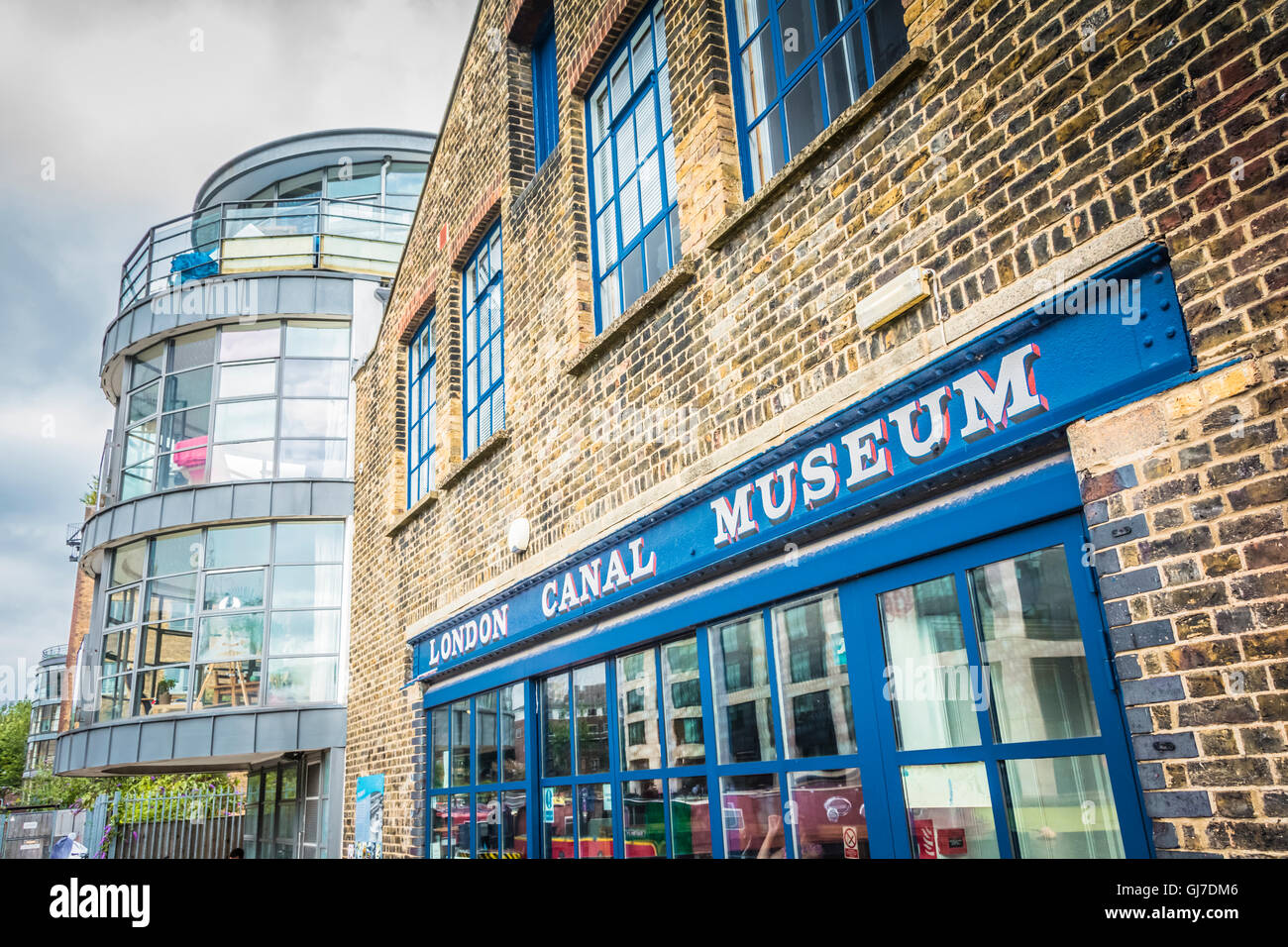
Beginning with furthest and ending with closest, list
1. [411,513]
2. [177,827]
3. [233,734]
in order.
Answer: [177,827] < [233,734] < [411,513]

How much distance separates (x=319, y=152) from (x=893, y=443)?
59.6 ft

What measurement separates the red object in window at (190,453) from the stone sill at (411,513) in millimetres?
6319

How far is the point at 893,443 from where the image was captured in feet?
13.7

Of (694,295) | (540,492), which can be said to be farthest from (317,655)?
(694,295)

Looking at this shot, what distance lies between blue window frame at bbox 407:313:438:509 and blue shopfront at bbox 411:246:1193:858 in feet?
14.3

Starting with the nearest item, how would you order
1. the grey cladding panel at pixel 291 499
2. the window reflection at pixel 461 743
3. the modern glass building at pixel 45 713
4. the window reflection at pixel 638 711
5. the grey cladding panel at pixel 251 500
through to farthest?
1. the window reflection at pixel 638 711
2. the window reflection at pixel 461 743
3. the grey cladding panel at pixel 291 499
4. the grey cladding panel at pixel 251 500
5. the modern glass building at pixel 45 713

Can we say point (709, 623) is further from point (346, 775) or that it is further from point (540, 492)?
point (346, 775)

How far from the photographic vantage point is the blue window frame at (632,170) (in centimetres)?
651

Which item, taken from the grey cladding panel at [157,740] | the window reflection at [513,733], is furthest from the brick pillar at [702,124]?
the grey cladding panel at [157,740]

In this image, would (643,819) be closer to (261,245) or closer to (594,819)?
(594,819)

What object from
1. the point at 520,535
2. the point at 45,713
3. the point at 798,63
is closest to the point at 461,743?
the point at 520,535

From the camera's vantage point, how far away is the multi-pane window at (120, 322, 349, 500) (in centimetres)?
1544

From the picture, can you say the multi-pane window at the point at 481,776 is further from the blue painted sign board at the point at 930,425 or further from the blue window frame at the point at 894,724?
the blue painted sign board at the point at 930,425

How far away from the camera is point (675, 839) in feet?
18.2
